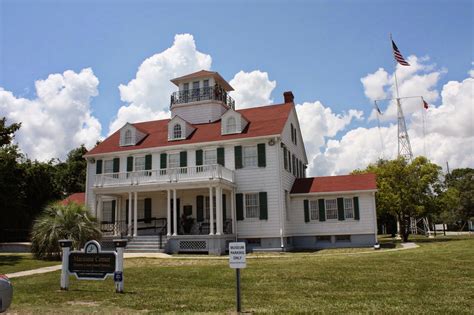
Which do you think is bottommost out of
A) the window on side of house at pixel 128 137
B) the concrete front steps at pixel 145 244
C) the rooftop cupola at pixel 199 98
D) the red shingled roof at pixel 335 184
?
the concrete front steps at pixel 145 244

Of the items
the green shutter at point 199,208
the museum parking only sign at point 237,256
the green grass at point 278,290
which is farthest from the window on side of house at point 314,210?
the museum parking only sign at point 237,256

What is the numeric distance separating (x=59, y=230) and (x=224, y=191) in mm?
10045

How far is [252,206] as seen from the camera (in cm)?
2655

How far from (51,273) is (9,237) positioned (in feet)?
76.1

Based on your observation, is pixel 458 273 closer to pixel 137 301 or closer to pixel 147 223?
pixel 137 301

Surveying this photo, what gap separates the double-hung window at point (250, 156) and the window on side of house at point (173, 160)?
14.9 ft

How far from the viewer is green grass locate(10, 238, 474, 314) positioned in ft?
28.6

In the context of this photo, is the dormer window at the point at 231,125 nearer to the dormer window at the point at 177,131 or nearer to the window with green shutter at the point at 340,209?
the dormer window at the point at 177,131

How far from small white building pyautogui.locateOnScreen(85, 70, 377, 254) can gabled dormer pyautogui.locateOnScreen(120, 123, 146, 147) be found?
7 centimetres

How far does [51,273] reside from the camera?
50.8 feet

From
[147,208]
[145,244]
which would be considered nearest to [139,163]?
[147,208]

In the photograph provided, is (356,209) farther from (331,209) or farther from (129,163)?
(129,163)

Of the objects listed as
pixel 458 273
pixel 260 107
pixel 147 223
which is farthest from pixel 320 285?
pixel 260 107

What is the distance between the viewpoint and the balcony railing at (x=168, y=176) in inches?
989
